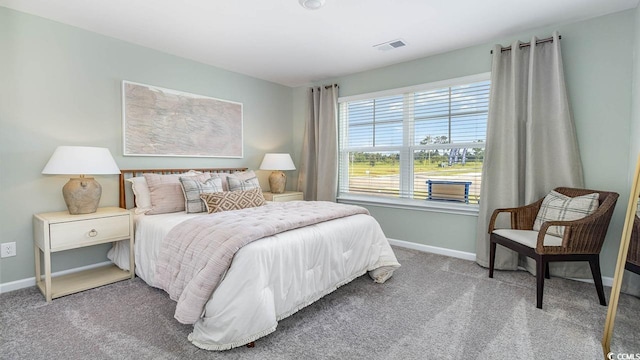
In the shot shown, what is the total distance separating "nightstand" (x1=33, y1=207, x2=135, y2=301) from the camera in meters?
2.38

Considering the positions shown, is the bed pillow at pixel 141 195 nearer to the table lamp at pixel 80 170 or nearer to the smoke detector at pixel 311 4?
the table lamp at pixel 80 170

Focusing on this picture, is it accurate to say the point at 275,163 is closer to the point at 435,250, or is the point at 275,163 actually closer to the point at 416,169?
the point at 416,169

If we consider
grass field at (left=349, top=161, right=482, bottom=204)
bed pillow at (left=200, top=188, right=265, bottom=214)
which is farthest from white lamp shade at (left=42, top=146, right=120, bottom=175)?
grass field at (left=349, top=161, right=482, bottom=204)

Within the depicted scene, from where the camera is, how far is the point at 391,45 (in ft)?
11.0

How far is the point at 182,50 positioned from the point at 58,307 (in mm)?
2704

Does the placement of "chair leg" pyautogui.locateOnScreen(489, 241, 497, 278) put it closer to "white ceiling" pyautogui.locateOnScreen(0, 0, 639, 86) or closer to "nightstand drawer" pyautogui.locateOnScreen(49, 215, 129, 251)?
"white ceiling" pyautogui.locateOnScreen(0, 0, 639, 86)

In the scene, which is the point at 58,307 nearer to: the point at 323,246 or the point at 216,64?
the point at 323,246

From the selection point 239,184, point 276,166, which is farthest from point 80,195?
point 276,166

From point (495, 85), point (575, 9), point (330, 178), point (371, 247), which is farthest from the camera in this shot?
point (330, 178)

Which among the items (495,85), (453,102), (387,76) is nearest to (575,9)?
(495,85)

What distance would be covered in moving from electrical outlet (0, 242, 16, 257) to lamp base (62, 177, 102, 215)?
56cm

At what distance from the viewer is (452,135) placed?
3.56 m

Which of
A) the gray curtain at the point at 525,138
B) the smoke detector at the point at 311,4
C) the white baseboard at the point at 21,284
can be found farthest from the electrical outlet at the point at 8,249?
the gray curtain at the point at 525,138

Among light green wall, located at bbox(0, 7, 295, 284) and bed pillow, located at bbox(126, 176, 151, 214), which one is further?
bed pillow, located at bbox(126, 176, 151, 214)
